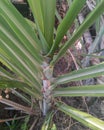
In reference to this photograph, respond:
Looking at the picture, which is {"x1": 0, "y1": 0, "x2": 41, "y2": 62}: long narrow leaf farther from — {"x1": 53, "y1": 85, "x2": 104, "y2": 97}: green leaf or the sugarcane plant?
{"x1": 53, "y1": 85, "x2": 104, "y2": 97}: green leaf

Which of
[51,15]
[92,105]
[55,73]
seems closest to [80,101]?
[92,105]

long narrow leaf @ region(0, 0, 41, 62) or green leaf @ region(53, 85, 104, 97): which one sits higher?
long narrow leaf @ region(0, 0, 41, 62)

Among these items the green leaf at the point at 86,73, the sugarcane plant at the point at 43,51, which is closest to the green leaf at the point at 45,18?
the sugarcane plant at the point at 43,51

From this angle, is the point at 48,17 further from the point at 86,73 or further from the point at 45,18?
the point at 86,73

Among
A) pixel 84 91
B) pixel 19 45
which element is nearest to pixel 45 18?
pixel 19 45

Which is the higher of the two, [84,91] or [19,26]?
[19,26]

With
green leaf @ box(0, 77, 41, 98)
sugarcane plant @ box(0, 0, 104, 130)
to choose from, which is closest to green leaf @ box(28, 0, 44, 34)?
sugarcane plant @ box(0, 0, 104, 130)

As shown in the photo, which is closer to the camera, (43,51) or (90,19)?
(90,19)

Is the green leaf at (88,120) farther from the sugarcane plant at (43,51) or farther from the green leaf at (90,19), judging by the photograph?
the green leaf at (90,19)
